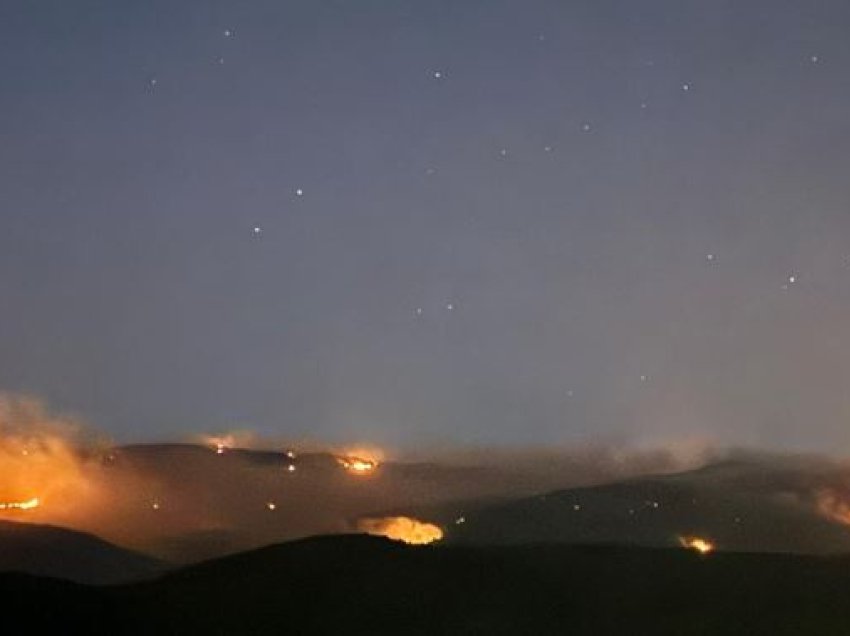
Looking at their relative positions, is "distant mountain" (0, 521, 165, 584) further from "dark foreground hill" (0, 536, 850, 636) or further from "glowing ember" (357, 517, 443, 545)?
"glowing ember" (357, 517, 443, 545)

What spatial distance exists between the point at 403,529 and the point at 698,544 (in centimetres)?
911

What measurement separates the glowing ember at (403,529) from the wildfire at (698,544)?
25.0ft

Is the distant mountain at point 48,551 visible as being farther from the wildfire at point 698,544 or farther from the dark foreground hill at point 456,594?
the wildfire at point 698,544

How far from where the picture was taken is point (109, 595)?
35844 mm

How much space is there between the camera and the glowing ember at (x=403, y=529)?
130ft

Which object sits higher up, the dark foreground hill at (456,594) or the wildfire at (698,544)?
the wildfire at (698,544)

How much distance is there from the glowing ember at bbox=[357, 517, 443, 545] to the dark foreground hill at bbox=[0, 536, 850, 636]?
17.6 inches

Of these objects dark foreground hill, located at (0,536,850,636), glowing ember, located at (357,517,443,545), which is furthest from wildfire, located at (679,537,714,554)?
glowing ember, located at (357,517,443,545)

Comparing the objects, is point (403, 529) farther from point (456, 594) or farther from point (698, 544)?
point (698, 544)

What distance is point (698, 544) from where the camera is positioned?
39625 mm

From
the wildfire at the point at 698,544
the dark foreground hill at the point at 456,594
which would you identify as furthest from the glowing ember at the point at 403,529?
the wildfire at the point at 698,544

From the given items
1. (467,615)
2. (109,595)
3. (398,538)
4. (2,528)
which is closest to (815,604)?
(467,615)

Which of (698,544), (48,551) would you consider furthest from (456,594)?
(48,551)

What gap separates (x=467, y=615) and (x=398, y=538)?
4.84 m
